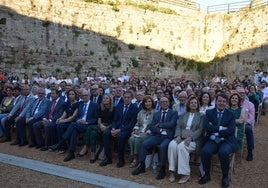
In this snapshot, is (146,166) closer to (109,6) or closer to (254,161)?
(254,161)

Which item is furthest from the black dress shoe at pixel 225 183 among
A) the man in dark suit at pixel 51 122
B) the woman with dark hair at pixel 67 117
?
the man in dark suit at pixel 51 122

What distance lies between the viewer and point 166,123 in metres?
5.77

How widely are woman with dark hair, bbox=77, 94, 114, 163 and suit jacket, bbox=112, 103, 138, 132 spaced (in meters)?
0.22

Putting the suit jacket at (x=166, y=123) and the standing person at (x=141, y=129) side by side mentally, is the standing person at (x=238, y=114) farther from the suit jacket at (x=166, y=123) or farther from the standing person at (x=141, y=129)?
the standing person at (x=141, y=129)

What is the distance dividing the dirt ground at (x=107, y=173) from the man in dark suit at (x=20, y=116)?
0.59 m

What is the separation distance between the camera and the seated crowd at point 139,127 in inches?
208

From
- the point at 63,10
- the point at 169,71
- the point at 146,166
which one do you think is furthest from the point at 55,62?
the point at 146,166

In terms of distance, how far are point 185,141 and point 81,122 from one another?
244 centimetres

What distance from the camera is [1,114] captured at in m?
8.24

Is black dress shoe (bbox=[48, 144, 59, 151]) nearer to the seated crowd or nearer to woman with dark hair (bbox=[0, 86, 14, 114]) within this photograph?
the seated crowd

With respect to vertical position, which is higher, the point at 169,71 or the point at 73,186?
the point at 169,71

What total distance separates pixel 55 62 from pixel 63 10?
3.00m

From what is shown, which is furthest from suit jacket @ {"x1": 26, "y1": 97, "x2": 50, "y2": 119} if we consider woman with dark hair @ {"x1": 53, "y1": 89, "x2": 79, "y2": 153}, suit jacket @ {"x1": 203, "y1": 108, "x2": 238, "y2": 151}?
suit jacket @ {"x1": 203, "y1": 108, "x2": 238, "y2": 151}

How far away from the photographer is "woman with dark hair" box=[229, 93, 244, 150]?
5875 millimetres
